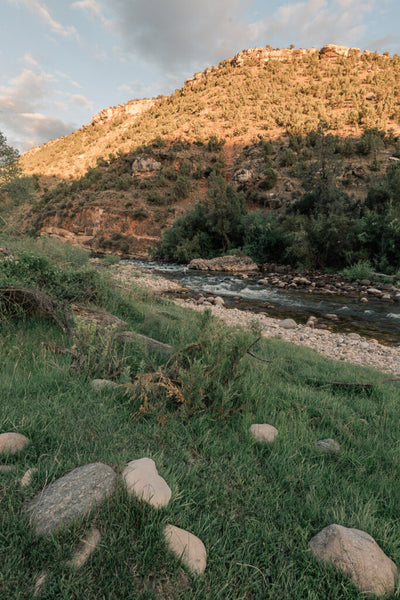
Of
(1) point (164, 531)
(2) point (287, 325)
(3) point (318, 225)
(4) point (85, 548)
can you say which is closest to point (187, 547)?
(1) point (164, 531)

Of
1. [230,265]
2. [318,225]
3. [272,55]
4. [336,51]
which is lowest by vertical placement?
[230,265]

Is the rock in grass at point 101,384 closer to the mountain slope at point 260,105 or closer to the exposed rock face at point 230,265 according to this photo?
the exposed rock face at point 230,265

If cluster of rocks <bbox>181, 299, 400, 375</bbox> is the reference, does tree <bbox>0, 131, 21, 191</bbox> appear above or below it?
above

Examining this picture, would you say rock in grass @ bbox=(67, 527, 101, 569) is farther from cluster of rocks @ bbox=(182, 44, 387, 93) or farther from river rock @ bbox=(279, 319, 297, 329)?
cluster of rocks @ bbox=(182, 44, 387, 93)

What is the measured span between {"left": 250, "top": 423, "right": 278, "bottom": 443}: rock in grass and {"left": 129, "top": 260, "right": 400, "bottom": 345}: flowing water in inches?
325

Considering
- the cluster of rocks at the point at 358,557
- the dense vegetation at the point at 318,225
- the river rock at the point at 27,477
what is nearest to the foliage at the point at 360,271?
the dense vegetation at the point at 318,225

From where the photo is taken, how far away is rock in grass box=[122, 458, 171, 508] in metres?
1.50

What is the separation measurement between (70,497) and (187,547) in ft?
2.02

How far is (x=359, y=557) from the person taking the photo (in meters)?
1.41

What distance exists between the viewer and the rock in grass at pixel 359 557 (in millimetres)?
1355

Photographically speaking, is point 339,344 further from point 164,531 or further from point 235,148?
point 235,148

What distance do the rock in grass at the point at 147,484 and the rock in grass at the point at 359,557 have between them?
0.81 meters

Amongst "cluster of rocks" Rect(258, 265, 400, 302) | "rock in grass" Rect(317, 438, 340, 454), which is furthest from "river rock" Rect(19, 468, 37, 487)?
"cluster of rocks" Rect(258, 265, 400, 302)

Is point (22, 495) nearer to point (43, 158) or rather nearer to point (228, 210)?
point (228, 210)
